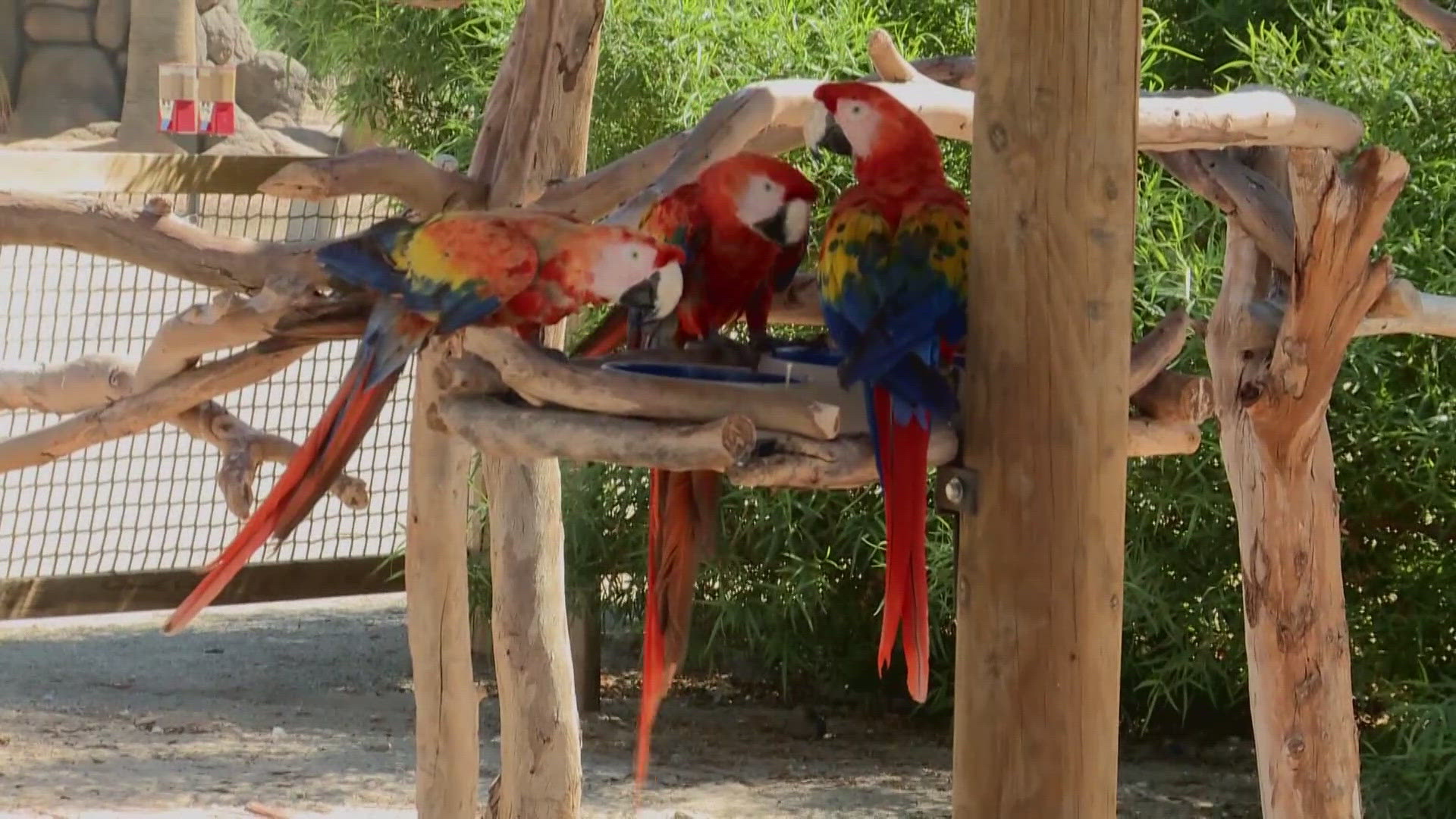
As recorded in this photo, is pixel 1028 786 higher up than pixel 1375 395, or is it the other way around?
pixel 1375 395

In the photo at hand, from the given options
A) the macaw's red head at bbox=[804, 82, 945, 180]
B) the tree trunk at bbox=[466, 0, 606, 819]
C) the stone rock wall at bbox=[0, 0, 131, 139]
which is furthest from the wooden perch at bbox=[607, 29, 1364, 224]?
the stone rock wall at bbox=[0, 0, 131, 139]

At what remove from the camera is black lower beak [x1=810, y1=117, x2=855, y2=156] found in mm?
1320

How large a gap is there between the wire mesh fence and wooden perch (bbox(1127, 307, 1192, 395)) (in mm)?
2283

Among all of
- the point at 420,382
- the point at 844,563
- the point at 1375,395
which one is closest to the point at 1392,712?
the point at 1375,395

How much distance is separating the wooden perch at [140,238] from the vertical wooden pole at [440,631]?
0.78 ft

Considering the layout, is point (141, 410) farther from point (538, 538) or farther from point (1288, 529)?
point (1288, 529)

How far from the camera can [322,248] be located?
1.32 m

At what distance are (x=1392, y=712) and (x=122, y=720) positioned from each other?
227cm

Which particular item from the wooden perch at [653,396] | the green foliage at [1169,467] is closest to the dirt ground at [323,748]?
the green foliage at [1169,467]

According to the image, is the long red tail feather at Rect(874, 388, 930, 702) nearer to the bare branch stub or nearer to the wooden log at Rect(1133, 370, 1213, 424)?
the wooden log at Rect(1133, 370, 1213, 424)

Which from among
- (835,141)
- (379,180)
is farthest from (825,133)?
(379,180)

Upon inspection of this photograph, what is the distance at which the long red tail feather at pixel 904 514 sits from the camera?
102 centimetres

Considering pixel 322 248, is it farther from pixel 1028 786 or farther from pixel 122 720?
pixel 122 720

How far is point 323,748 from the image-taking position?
3137 millimetres
